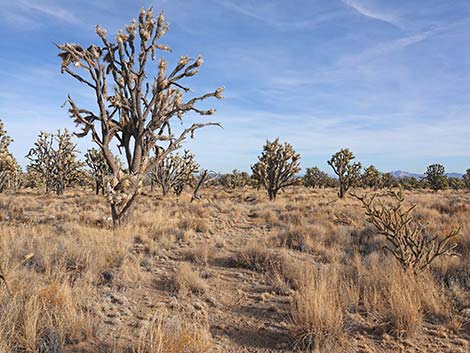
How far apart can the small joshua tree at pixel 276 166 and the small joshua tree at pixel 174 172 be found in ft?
18.0

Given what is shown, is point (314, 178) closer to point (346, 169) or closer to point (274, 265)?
point (346, 169)

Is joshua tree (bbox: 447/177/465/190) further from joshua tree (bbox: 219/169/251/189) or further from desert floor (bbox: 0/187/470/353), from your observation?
desert floor (bbox: 0/187/470/353)

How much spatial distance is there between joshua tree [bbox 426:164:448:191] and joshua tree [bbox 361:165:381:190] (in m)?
7.40

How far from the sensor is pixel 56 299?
13.3 feet

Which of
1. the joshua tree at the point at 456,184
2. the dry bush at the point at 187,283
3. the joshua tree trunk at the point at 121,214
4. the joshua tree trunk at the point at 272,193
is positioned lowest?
the dry bush at the point at 187,283

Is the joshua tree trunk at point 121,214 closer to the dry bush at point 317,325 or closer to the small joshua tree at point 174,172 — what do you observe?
the dry bush at point 317,325

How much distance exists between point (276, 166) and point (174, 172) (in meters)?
7.76

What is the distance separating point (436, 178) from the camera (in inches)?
1599

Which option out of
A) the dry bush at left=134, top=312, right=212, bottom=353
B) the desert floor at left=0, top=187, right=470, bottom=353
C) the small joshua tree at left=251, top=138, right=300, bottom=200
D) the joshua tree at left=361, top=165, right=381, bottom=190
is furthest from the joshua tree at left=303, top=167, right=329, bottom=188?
the dry bush at left=134, top=312, right=212, bottom=353

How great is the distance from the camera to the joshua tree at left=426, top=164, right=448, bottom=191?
39.9m

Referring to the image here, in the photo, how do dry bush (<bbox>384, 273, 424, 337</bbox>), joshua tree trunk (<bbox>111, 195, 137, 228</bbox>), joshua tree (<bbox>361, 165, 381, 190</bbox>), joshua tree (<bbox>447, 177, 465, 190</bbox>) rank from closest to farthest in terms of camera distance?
dry bush (<bbox>384, 273, 424, 337</bbox>) < joshua tree trunk (<bbox>111, 195, 137, 228</bbox>) < joshua tree (<bbox>361, 165, 381, 190</bbox>) < joshua tree (<bbox>447, 177, 465, 190</bbox>)

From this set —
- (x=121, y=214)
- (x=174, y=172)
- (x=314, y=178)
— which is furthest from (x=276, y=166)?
(x=314, y=178)

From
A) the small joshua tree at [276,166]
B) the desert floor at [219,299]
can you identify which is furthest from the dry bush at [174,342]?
the small joshua tree at [276,166]

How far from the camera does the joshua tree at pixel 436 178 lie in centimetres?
3994
